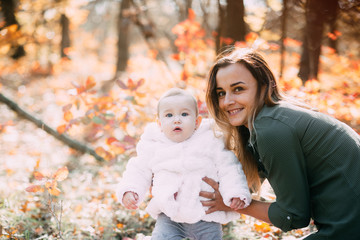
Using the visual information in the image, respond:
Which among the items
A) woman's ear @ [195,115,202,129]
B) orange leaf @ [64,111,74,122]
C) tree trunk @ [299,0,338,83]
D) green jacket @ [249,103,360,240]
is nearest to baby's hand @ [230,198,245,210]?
green jacket @ [249,103,360,240]

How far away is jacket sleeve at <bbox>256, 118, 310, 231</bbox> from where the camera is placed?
1.69 meters

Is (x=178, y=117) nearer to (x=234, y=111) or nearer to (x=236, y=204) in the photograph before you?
(x=234, y=111)

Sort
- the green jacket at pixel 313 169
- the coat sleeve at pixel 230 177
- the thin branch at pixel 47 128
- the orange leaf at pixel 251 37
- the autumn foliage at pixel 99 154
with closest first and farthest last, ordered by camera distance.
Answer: the green jacket at pixel 313 169 < the coat sleeve at pixel 230 177 < the autumn foliage at pixel 99 154 < the orange leaf at pixel 251 37 < the thin branch at pixel 47 128

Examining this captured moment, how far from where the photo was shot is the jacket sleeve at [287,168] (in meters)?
1.69

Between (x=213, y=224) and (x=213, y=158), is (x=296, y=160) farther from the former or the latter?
(x=213, y=224)

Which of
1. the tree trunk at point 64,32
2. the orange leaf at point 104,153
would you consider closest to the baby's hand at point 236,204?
the orange leaf at point 104,153

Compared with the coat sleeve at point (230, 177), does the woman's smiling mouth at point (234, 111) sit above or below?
above

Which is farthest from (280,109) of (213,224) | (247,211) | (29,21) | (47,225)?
(29,21)

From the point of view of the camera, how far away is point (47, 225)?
301cm

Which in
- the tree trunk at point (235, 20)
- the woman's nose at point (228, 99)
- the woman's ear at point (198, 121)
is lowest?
the woman's ear at point (198, 121)

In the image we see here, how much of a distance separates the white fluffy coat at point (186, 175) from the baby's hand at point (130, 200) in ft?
0.10

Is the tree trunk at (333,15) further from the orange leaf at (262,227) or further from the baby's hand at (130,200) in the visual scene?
the baby's hand at (130,200)

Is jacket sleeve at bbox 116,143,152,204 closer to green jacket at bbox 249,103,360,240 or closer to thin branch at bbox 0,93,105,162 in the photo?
green jacket at bbox 249,103,360,240

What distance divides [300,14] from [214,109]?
2.73 m
